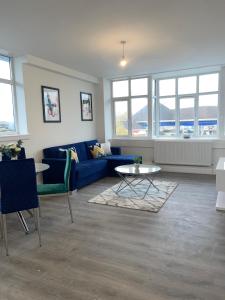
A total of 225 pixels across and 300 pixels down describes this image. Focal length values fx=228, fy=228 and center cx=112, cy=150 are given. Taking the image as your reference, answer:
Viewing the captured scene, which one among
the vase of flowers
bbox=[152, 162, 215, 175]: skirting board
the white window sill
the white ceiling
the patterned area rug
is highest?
the white ceiling

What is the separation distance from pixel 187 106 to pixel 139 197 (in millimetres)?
3203

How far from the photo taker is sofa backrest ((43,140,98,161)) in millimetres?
4711

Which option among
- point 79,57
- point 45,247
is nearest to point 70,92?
point 79,57

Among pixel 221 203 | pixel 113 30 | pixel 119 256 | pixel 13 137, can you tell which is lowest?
pixel 119 256

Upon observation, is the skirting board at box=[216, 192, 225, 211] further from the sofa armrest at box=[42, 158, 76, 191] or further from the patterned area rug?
the sofa armrest at box=[42, 158, 76, 191]

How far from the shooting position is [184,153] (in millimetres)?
5828

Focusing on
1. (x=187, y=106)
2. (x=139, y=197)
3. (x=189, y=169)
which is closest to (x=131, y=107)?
(x=187, y=106)

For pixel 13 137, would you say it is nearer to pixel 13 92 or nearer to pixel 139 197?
pixel 13 92

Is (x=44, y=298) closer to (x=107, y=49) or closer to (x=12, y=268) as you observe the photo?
(x=12, y=268)

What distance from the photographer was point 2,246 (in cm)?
253

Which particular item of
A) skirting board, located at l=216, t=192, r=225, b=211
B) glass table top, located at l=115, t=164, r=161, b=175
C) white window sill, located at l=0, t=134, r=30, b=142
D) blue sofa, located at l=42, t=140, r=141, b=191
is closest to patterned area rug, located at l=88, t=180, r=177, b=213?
glass table top, located at l=115, t=164, r=161, b=175

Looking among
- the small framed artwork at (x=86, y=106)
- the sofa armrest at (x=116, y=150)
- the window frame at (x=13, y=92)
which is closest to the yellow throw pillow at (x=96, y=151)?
the sofa armrest at (x=116, y=150)

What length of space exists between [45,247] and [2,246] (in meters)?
0.49

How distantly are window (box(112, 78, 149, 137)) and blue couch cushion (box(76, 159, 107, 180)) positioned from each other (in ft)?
5.43
